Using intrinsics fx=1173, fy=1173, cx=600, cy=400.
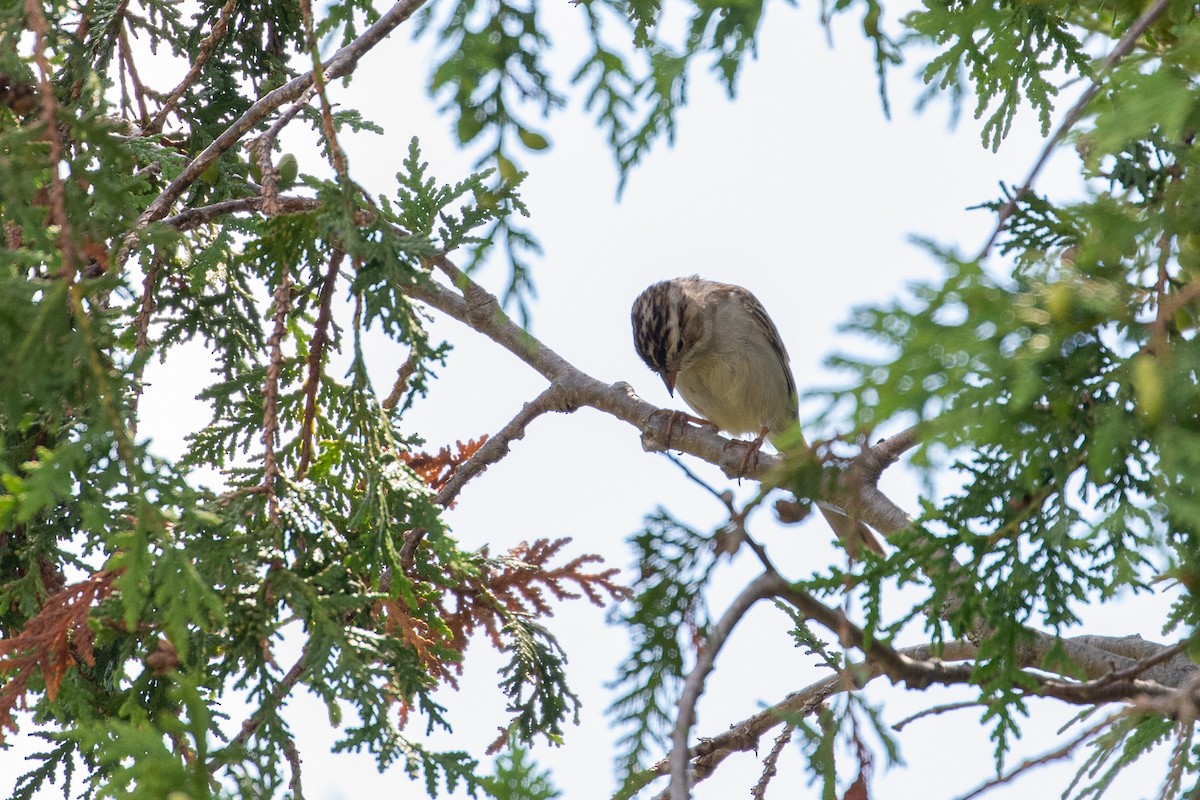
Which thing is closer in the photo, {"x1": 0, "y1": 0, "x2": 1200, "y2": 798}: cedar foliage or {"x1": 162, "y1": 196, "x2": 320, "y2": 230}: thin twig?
{"x1": 0, "y1": 0, "x2": 1200, "y2": 798}: cedar foliage

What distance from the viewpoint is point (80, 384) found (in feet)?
8.38

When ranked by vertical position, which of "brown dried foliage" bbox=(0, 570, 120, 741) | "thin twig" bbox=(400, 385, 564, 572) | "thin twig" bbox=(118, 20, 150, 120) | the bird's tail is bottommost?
"brown dried foliage" bbox=(0, 570, 120, 741)

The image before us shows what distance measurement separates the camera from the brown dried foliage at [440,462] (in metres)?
4.22

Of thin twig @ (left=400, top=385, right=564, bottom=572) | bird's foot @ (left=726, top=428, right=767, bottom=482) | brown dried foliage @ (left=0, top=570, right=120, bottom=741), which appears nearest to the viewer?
brown dried foliage @ (left=0, top=570, right=120, bottom=741)

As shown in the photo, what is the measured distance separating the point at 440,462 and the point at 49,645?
161cm

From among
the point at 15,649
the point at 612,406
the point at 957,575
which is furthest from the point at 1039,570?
the point at 15,649

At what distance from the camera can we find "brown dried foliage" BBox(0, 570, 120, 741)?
2.91 m

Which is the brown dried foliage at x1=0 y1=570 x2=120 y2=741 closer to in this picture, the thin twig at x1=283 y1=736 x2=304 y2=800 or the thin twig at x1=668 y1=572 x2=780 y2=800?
the thin twig at x1=283 y1=736 x2=304 y2=800

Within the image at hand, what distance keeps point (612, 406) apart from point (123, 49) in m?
2.29

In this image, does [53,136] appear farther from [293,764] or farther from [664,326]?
[664,326]

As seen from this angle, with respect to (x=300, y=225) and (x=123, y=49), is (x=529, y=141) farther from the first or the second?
(x=123, y=49)

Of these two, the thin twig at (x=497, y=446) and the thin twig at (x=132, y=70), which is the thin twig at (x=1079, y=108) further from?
the thin twig at (x=132, y=70)

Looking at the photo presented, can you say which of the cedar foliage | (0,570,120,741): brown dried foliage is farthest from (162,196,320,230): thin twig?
(0,570,120,741): brown dried foliage

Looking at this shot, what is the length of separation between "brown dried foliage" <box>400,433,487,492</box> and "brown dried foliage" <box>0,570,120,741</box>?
1.34 meters
